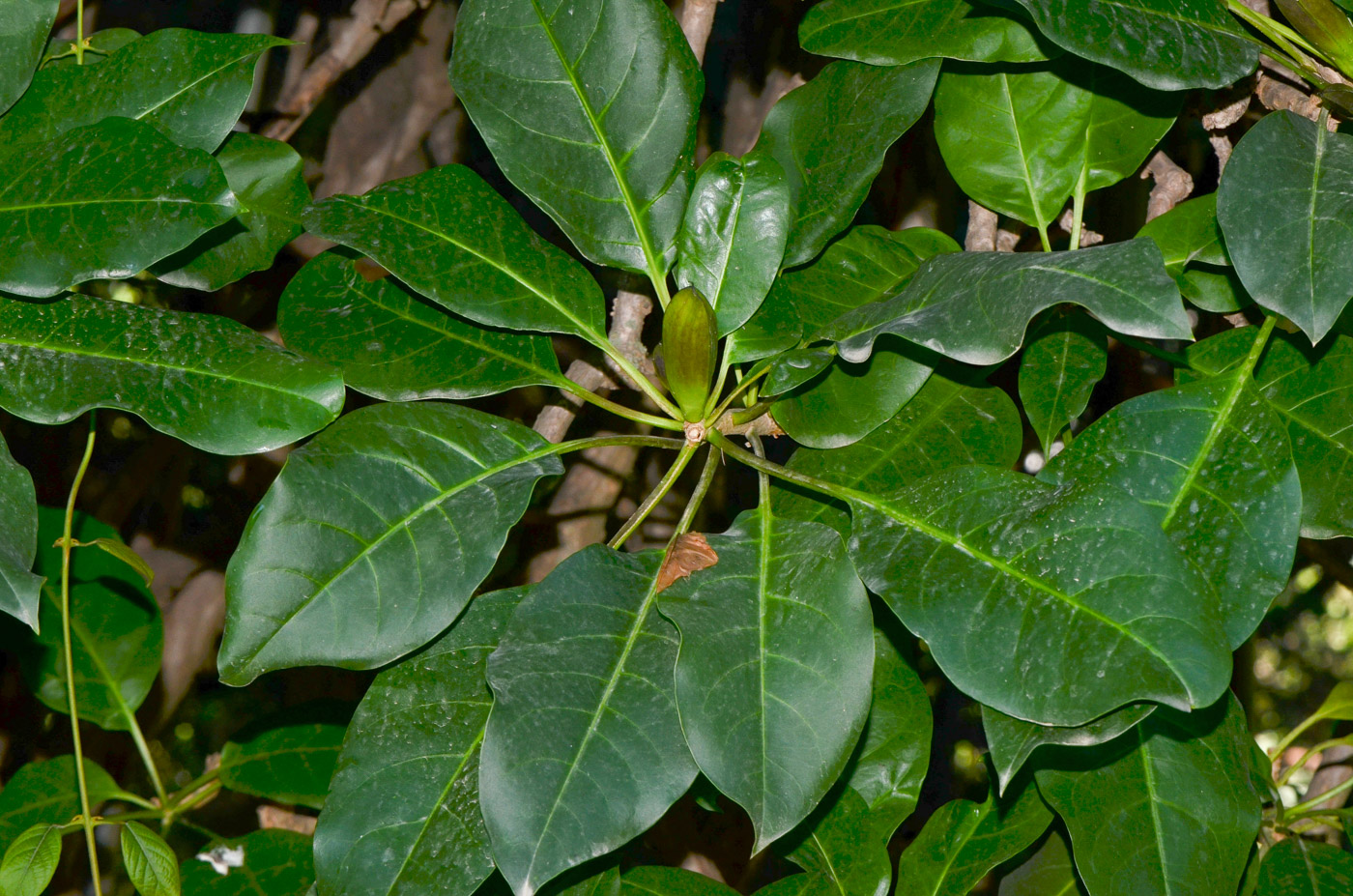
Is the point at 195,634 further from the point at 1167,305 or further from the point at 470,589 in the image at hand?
the point at 1167,305

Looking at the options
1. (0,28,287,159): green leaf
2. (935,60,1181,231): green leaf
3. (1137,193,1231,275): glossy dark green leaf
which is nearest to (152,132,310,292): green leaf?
(0,28,287,159): green leaf

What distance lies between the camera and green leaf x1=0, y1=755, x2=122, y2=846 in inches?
38.5

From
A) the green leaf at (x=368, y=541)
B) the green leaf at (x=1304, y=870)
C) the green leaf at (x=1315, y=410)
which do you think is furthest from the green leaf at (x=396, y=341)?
the green leaf at (x=1304, y=870)

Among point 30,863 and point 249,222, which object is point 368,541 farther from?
point 30,863

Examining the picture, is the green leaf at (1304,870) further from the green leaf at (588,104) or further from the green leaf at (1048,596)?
the green leaf at (588,104)

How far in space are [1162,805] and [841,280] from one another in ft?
1.38

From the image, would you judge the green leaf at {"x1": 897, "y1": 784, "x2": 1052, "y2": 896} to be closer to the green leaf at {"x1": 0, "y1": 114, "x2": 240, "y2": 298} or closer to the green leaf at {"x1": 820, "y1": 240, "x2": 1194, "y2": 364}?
the green leaf at {"x1": 820, "y1": 240, "x2": 1194, "y2": 364}

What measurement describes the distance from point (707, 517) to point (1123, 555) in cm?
99

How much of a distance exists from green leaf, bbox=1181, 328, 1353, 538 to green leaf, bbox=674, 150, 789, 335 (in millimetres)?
309

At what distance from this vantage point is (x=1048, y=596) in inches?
23.2

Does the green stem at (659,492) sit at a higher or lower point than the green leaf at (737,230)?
lower

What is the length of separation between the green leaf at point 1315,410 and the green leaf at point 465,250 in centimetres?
45

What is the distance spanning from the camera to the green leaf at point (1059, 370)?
738mm

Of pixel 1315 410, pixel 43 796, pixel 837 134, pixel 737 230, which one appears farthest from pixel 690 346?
pixel 43 796
